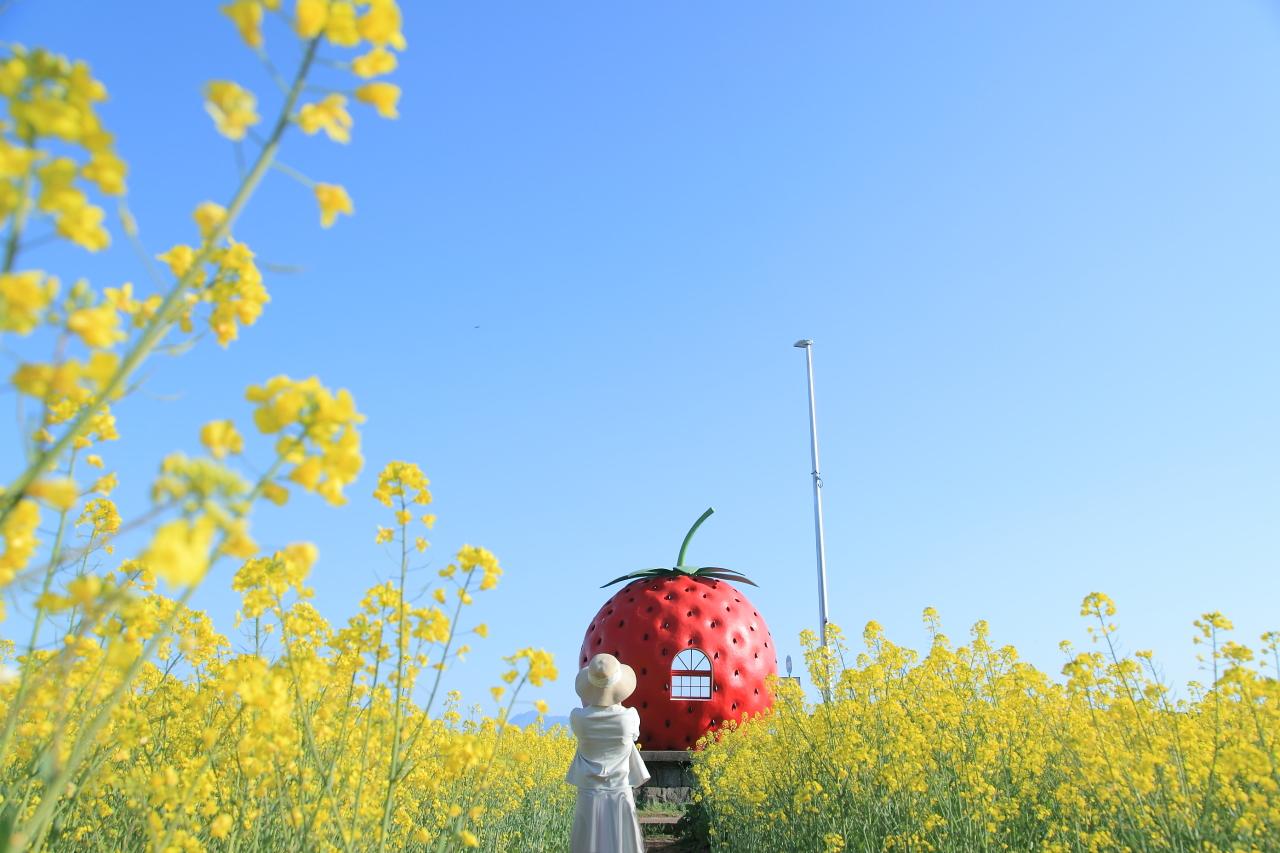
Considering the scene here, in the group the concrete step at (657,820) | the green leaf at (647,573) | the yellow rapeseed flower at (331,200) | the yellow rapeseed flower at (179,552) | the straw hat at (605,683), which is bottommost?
the concrete step at (657,820)

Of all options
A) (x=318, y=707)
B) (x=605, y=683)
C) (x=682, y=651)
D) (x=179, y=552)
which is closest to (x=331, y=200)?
(x=179, y=552)

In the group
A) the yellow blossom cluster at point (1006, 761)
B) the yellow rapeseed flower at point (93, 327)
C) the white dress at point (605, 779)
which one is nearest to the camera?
the yellow rapeseed flower at point (93, 327)

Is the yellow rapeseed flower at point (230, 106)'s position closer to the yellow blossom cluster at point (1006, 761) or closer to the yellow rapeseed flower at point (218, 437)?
the yellow rapeseed flower at point (218, 437)

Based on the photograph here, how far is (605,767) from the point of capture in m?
4.89

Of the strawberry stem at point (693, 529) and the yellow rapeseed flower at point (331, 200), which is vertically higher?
the strawberry stem at point (693, 529)

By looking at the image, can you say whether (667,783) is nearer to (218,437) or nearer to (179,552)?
(218,437)

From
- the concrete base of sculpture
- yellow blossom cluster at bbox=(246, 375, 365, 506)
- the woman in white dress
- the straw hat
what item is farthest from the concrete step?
yellow blossom cluster at bbox=(246, 375, 365, 506)

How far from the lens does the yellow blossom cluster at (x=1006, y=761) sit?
3.32 m

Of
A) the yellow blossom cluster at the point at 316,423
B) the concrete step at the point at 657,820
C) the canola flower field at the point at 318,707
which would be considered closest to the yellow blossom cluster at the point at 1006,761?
the canola flower field at the point at 318,707

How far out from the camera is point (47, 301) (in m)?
0.83

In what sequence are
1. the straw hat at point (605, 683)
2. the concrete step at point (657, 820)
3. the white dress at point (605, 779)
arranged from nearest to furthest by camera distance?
1. the white dress at point (605, 779)
2. the straw hat at point (605, 683)
3. the concrete step at point (657, 820)

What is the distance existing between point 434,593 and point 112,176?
1.72m

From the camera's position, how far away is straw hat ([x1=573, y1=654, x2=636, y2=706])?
510cm

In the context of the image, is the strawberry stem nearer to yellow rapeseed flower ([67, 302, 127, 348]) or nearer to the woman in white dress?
the woman in white dress
